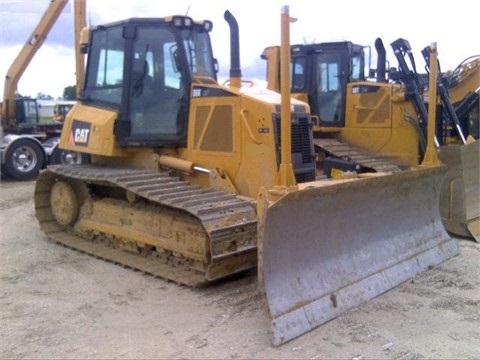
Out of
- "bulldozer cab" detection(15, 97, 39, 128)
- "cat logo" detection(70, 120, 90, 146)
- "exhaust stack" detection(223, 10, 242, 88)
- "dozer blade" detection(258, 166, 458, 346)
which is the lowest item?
"dozer blade" detection(258, 166, 458, 346)

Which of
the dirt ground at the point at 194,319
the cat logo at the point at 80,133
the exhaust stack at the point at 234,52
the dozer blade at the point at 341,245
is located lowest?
the dirt ground at the point at 194,319

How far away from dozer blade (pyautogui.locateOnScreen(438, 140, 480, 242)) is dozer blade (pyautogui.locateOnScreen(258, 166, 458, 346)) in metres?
1.30

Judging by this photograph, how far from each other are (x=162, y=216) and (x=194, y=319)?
1479 mm

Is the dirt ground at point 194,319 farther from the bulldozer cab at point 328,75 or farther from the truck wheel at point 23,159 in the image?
the truck wheel at point 23,159

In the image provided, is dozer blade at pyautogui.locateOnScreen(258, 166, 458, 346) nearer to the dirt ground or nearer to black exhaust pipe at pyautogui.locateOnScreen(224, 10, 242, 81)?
the dirt ground

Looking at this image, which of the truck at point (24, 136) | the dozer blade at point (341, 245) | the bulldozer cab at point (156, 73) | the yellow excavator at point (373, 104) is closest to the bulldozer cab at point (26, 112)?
the truck at point (24, 136)

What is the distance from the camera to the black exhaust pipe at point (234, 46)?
571cm

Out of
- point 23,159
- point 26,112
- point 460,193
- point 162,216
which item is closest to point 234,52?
point 162,216

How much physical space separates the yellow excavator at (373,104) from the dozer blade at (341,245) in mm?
2086

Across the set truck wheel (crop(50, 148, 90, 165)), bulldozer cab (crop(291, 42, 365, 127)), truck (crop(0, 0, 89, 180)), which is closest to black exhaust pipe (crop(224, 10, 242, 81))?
bulldozer cab (crop(291, 42, 365, 127))

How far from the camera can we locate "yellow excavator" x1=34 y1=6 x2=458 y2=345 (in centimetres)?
430

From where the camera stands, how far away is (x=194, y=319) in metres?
4.38

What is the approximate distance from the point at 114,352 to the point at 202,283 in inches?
55.7

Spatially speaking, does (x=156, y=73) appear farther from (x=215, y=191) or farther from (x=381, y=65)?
(x=381, y=65)
